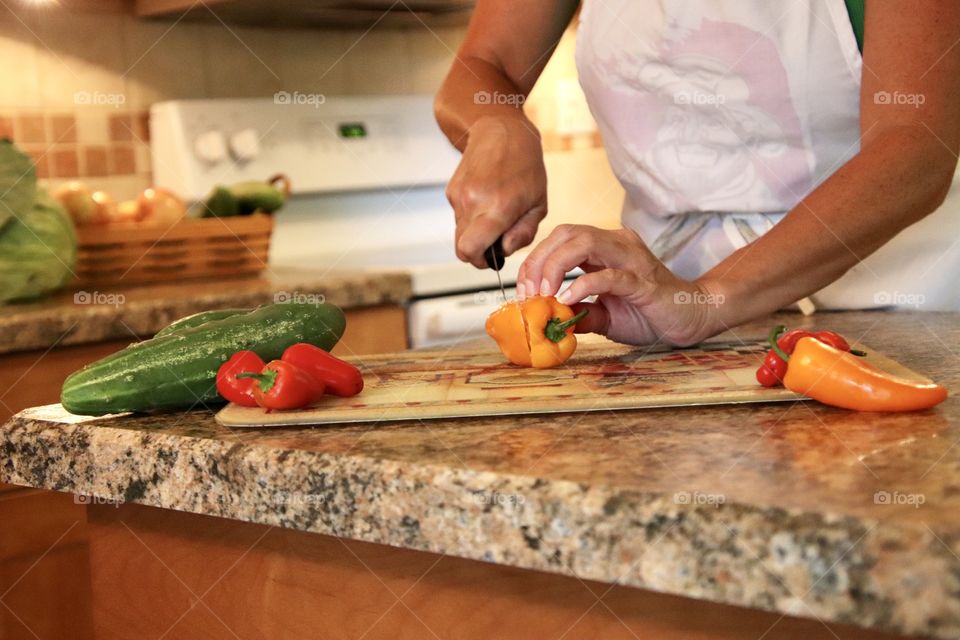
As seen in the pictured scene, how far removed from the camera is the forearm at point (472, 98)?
142 centimetres

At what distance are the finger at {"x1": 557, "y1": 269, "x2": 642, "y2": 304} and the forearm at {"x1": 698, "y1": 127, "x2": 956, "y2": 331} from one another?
0.31 feet

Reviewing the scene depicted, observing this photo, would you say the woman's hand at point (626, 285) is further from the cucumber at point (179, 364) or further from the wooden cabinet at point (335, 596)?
the wooden cabinet at point (335, 596)

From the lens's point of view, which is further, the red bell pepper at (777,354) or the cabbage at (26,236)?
the cabbage at (26,236)

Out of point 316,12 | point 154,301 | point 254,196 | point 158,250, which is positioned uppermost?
point 316,12

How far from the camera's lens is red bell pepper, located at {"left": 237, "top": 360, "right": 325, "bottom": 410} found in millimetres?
916

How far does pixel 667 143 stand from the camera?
1490 mm

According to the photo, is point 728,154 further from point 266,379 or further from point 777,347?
point 266,379

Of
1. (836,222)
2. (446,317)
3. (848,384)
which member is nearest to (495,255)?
(836,222)

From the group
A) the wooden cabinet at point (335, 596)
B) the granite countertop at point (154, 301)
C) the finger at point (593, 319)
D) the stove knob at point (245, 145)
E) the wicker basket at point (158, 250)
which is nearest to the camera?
the wooden cabinet at point (335, 596)

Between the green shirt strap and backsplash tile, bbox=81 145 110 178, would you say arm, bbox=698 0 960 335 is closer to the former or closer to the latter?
the green shirt strap

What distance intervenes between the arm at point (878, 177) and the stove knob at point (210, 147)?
184 centimetres

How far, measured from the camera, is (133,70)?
2730 mm

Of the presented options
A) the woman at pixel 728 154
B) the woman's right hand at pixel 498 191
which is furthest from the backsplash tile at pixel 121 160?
the woman's right hand at pixel 498 191

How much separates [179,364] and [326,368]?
0.13 m
